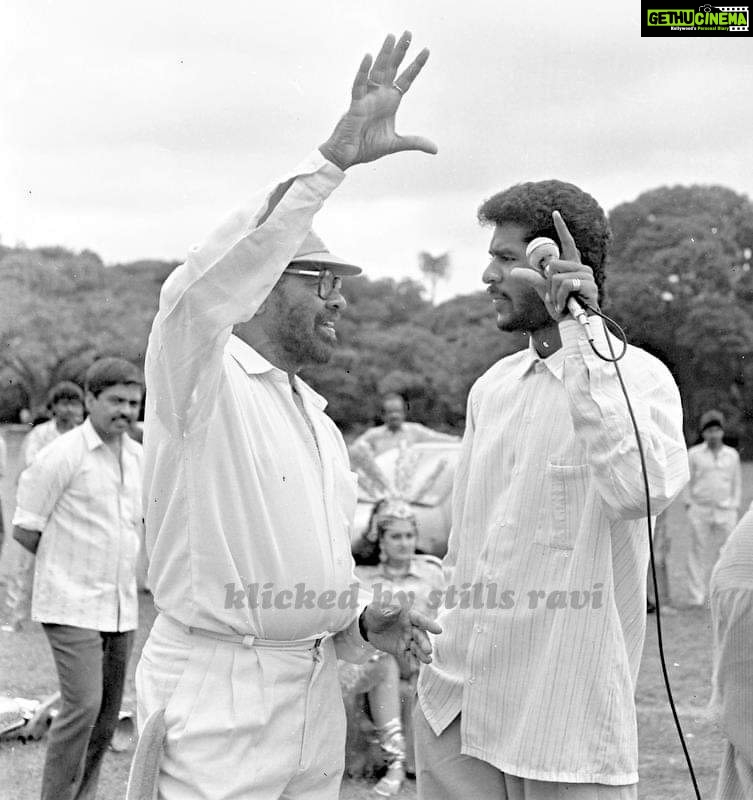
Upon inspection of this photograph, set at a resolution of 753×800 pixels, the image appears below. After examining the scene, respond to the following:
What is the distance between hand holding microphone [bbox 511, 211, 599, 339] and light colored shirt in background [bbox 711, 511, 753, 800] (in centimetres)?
71

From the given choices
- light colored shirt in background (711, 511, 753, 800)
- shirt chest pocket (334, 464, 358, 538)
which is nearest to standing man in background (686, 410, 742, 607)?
light colored shirt in background (711, 511, 753, 800)

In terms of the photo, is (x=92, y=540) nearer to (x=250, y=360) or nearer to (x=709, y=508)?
(x=250, y=360)

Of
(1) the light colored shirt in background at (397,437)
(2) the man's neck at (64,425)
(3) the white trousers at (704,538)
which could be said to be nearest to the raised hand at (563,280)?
(1) the light colored shirt in background at (397,437)

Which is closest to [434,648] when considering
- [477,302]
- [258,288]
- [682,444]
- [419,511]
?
[682,444]

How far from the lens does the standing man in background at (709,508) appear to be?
35.1 ft

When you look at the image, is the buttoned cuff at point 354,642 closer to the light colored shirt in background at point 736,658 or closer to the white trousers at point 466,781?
the white trousers at point 466,781

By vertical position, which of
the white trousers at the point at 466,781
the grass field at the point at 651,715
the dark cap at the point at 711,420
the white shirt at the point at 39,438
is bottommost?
the grass field at the point at 651,715

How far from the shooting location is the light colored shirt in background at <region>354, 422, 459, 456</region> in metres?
8.41

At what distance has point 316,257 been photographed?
2.85m

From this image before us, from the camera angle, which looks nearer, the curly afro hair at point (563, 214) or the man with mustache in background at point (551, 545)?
the man with mustache in background at point (551, 545)

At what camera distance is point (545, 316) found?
2924 millimetres

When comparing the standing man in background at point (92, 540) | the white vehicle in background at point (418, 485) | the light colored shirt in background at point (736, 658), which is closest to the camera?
the light colored shirt in background at point (736, 658)

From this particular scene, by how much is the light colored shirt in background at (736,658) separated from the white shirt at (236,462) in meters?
0.92

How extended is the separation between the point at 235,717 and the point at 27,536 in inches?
107
